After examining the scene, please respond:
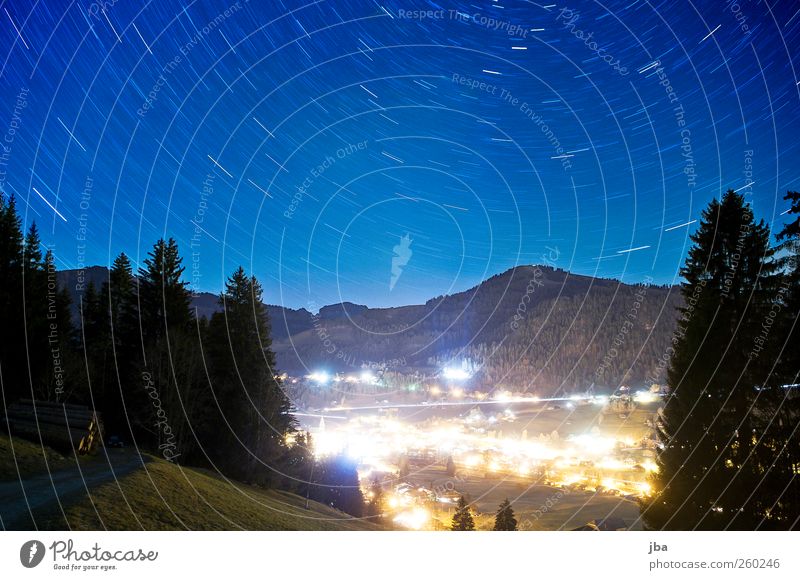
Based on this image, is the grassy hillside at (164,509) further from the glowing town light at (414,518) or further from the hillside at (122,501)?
the glowing town light at (414,518)

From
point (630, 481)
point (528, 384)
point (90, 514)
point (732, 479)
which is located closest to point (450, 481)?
point (630, 481)

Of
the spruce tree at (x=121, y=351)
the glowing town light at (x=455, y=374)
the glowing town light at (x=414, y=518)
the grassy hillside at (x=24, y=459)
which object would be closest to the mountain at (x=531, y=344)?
the glowing town light at (x=455, y=374)

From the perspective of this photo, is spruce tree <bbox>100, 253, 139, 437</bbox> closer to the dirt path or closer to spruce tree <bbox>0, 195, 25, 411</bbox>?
spruce tree <bbox>0, 195, 25, 411</bbox>

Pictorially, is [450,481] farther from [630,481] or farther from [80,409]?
[80,409]

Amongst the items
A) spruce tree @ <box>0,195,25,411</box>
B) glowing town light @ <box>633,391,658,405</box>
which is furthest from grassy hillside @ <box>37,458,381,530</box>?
glowing town light @ <box>633,391,658,405</box>

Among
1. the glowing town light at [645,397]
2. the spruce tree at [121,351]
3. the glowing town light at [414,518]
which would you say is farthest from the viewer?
the glowing town light at [645,397]
